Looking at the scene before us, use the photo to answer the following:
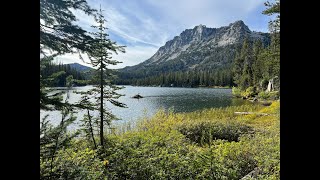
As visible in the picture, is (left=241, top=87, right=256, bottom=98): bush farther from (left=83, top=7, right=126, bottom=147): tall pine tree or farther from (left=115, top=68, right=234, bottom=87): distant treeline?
(left=115, top=68, right=234, bottom=87): distant treeline

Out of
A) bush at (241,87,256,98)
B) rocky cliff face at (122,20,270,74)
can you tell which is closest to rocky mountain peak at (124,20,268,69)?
rocky cliff face at (122,20,270,74)

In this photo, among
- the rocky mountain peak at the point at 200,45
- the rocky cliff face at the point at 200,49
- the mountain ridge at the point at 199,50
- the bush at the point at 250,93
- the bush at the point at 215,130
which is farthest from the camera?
the rocky mountain peak at the point at 200,45

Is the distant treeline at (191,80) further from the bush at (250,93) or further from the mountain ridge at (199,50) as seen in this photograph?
the mountain ridge at (199,50)

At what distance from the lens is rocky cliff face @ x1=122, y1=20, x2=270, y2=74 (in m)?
120

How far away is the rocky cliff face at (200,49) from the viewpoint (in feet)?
392

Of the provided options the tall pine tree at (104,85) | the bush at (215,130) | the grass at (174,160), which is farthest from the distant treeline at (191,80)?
the grass at (174,160)

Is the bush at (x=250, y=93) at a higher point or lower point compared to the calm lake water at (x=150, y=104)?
higher

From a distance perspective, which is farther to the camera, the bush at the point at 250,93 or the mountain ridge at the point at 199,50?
the mountain ridge at the point at 199,50

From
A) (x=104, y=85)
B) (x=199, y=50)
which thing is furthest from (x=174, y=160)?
(x=199, y=50)

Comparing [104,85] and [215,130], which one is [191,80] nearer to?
[215,130]

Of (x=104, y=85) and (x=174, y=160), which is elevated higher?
(x=104, y=85)

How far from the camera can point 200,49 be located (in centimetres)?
14888
